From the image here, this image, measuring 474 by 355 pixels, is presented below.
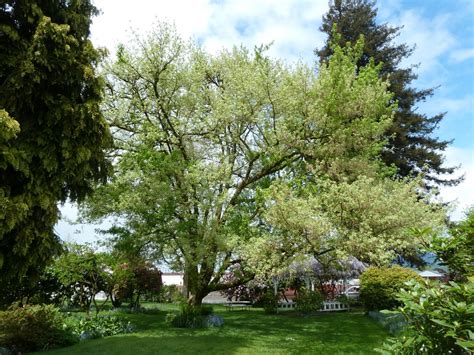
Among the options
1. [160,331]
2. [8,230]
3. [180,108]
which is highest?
[180,108]

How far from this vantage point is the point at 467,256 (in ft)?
11.2

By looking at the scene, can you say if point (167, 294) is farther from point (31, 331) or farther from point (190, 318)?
point (31, 331)

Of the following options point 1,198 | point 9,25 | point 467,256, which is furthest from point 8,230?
point 467,256

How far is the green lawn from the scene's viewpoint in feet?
33.3

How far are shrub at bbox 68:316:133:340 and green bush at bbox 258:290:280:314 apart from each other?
9132mm

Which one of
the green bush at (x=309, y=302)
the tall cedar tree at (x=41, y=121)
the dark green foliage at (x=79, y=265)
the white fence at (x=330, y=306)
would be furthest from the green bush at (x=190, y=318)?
the white fence at (x=330, y=306)

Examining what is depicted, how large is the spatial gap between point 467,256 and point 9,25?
10.0 meters

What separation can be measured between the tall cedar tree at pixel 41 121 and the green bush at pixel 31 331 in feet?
8.23

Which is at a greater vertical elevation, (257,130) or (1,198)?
(257,130)

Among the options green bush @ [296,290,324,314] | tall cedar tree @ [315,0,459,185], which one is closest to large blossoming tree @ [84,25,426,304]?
green bush @ [296,290,324,314]

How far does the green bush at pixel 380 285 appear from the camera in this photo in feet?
49.4

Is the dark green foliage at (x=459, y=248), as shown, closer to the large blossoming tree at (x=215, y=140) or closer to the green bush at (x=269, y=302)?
the large blossoming tree at (x=215, y=140)

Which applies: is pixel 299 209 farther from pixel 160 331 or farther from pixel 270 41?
pixel 270 41

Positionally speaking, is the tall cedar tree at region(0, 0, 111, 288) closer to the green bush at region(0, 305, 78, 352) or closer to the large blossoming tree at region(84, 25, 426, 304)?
the green bush at region(0, 305, 78, 352)
